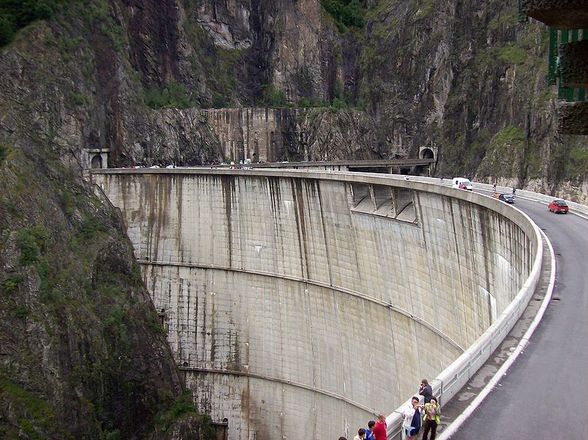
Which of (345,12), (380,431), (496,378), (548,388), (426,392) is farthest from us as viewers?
(345,12)

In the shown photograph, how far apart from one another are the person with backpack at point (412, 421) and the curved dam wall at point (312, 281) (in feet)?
39.7

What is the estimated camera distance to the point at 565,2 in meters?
5.97

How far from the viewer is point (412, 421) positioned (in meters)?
9.48

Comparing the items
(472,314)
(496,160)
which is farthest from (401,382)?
(496,160)

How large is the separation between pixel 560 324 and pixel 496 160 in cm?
3969

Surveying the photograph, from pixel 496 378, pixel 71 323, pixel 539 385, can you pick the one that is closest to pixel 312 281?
pixel 71 323

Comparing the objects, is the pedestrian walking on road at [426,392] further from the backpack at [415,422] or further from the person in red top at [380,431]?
the person in red top at [380,431]

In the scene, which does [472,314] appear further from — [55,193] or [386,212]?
[55,193]

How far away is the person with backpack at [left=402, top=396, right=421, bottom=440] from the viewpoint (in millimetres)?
9492

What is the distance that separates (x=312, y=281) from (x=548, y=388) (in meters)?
26.5

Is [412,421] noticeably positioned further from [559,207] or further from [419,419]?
[559,207]

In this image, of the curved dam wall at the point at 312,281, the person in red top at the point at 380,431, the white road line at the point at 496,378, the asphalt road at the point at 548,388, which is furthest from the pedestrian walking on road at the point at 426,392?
the curved dam wall at the point at 312,281

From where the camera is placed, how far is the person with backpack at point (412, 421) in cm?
949

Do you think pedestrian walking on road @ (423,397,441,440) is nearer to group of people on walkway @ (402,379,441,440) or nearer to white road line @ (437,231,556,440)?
group of people on walkway @ (402,379,441,440)
